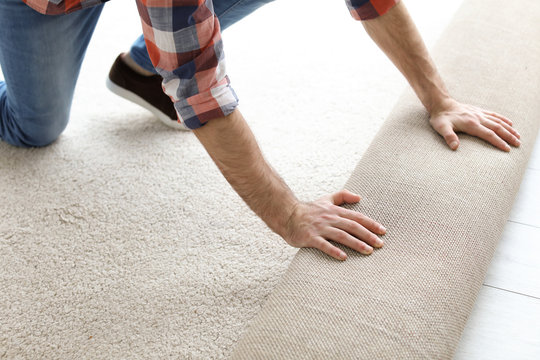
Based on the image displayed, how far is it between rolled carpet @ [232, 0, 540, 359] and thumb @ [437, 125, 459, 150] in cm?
1

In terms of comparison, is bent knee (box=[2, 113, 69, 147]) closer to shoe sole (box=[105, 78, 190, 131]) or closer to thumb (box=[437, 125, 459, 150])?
shoe sole (box=[105, 78, 190, 131])

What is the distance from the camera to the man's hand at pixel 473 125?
1.17 m

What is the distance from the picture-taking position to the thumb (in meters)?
1.16

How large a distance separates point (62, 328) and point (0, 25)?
0.73 meters

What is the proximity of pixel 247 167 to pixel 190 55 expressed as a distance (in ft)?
0.75

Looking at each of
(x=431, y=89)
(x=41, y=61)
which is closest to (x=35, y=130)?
(x=41, y=61)

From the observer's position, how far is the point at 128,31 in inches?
84.0

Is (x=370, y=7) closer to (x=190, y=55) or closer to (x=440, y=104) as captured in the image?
(x=440, y=104)

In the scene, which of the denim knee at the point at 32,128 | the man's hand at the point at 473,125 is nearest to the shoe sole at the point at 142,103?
the denim knee at the point at 32,128

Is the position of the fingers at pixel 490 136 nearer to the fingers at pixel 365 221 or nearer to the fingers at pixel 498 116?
the fingers at pixel 498 116

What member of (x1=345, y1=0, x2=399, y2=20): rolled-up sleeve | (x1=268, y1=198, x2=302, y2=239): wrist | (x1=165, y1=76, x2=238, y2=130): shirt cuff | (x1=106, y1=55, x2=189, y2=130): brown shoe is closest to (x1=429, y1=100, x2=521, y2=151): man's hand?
(x1=345, y1=0, x2=399, y2=20): rolled-up sleeve

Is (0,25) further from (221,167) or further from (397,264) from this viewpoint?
(397,264)

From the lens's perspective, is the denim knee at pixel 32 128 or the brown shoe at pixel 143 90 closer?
the denim knee at pixel 32 128

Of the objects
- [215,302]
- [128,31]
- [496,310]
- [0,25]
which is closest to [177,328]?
[215,302]
